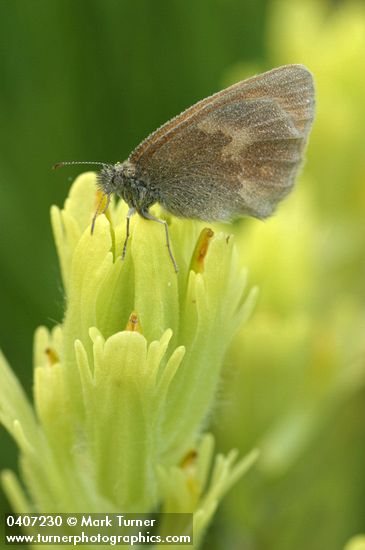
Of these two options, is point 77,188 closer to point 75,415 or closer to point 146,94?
point 75,415

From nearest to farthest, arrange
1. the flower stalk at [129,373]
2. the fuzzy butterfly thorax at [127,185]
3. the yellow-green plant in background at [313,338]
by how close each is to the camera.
A: the flower stalk at [129,373]
the fuzzy butterfly thorax at [127,185]
the yellow-green plant in background at [313,338]

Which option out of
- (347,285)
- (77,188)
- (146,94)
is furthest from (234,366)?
(146,94)

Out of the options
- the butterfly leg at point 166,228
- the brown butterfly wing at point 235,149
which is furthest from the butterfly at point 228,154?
the butterfly leg at point 166,228

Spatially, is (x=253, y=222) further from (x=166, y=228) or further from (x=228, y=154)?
(x=166, y=228)

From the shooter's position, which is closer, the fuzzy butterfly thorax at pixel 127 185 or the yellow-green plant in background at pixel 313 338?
the fuzzy butterfly thorax at pixel 127 185

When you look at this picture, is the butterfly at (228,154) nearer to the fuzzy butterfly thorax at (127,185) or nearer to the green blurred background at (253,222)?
the fuzzy butterfly thorax at (127,185)

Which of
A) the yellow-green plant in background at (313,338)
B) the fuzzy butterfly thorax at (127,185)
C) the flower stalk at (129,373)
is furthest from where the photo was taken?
the yellow-green plant in background at (313,338)
